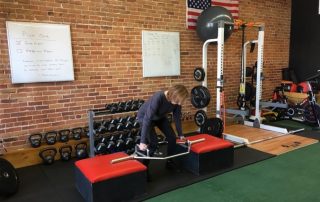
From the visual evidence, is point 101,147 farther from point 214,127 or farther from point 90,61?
point 214,127

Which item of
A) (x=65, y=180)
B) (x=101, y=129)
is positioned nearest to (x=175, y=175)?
(x=101, y=129)

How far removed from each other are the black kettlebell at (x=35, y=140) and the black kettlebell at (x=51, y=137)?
0.28ft

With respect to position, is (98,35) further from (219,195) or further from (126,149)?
(219,195)

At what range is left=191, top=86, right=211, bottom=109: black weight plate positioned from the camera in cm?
409

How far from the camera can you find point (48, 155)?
349cm

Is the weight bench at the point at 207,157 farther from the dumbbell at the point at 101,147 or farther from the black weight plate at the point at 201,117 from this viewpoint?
the black weight plate at the point at 201,117

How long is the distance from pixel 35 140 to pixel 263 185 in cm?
280

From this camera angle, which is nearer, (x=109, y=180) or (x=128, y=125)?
(x=109, y=180)

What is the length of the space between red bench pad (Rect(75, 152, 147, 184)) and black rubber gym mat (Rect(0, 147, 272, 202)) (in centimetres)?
31

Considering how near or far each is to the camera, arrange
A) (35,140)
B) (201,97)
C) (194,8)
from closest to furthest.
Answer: (35,140) → (201,97) → (194,8)

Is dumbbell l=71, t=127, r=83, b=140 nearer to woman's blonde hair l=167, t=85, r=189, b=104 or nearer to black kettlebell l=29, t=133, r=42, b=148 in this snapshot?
black kettlebell l=29, t=133, r=42, b=148

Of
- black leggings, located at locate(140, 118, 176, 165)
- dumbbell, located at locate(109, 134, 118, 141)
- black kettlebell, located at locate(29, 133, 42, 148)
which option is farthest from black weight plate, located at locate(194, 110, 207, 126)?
black kettlebell, located at locate(29, 133, 42, 148)

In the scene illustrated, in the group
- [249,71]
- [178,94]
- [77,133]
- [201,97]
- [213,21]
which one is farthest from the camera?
[249,71]

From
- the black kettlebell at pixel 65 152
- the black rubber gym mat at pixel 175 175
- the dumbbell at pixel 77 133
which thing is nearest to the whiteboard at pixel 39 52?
the dumbbell at pixel 77 133
